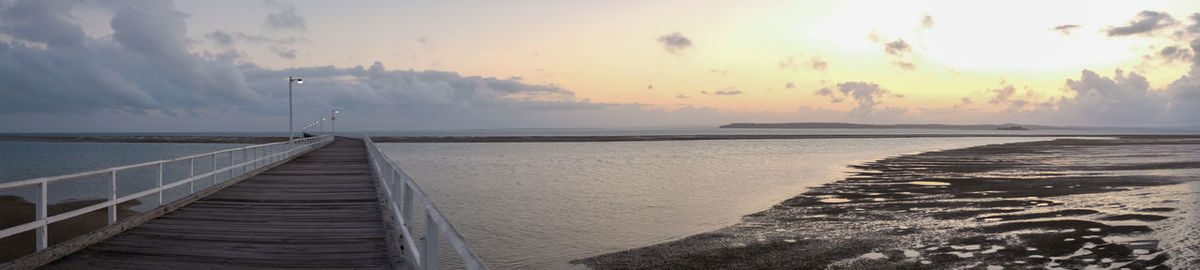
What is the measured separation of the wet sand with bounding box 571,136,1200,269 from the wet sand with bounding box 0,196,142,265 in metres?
11.3

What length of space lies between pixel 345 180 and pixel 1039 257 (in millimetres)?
14196

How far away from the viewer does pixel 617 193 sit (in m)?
20.8

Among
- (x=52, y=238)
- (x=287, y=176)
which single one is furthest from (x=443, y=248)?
(x=52, y=238)

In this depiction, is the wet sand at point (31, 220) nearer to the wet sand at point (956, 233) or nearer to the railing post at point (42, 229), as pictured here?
the railing post at point (42, 229)

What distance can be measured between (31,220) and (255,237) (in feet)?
46.8

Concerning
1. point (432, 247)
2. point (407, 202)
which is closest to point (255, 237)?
point (407, 202)

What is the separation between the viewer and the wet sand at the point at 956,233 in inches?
385

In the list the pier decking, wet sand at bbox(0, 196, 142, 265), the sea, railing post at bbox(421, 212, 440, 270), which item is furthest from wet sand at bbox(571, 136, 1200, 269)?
wet sand at bbox(0, 196, 142, 265)

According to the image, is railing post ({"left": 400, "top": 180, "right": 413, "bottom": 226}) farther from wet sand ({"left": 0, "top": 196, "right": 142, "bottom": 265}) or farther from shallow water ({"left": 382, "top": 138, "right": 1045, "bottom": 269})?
wet sand ({"left": 0, "top": 196, "right": 142, "bottom": 265})

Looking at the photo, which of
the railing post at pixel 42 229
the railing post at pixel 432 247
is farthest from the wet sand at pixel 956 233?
the railing post at pixel 42 229

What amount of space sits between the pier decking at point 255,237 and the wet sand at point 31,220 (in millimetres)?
4107

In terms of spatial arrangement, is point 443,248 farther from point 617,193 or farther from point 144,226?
point 617,193

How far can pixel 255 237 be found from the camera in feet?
25.5

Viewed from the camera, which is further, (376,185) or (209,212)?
(376,185)
